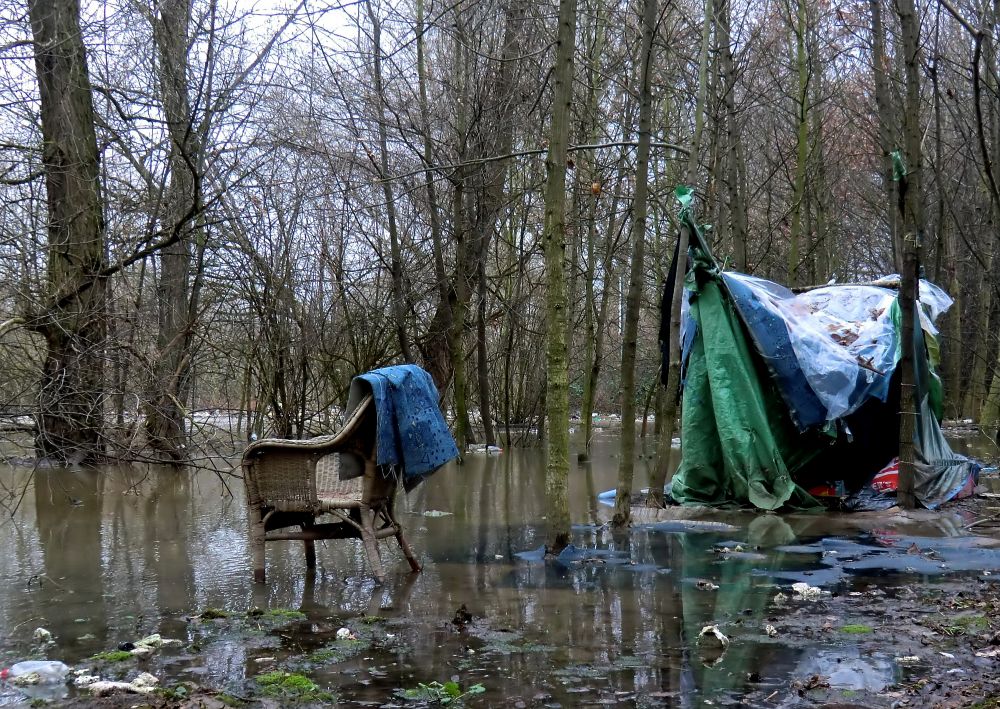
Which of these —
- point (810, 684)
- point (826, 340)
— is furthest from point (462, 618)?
point (826, 340)

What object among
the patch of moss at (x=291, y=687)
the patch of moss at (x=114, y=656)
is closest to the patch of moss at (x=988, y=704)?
the patch of moss at (x=291, y=687)

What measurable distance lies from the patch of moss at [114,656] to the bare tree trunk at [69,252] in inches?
128

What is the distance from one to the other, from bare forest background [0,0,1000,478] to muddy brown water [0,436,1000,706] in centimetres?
114

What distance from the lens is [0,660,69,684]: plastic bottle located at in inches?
158

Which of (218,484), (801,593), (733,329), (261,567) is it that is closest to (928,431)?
(733,329)

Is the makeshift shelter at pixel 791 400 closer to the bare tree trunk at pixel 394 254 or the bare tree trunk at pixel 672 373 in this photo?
the bare tree trunk at pixel 672 373

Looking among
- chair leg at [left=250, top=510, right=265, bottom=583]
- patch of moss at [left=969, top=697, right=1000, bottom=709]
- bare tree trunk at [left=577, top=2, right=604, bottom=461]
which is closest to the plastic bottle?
chair leg at [left=250, top=510, right=265, bottom=583]

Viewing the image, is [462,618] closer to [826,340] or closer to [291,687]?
[291,687]

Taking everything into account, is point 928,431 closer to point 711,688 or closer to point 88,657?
point 711,688

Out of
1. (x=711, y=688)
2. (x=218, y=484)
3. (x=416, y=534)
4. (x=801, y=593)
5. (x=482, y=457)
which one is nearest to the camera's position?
(x=711, y=688)

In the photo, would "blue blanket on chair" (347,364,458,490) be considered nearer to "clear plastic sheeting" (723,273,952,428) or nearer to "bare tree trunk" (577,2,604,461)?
"clear plastic sheeting" (723,273,952,428)

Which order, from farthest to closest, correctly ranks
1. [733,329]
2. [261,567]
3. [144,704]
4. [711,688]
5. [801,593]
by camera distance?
[733,329]
[261,567]
[801,593]
[711,688]
[144,704]

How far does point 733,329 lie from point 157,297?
791cm

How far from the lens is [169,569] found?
259 inches
